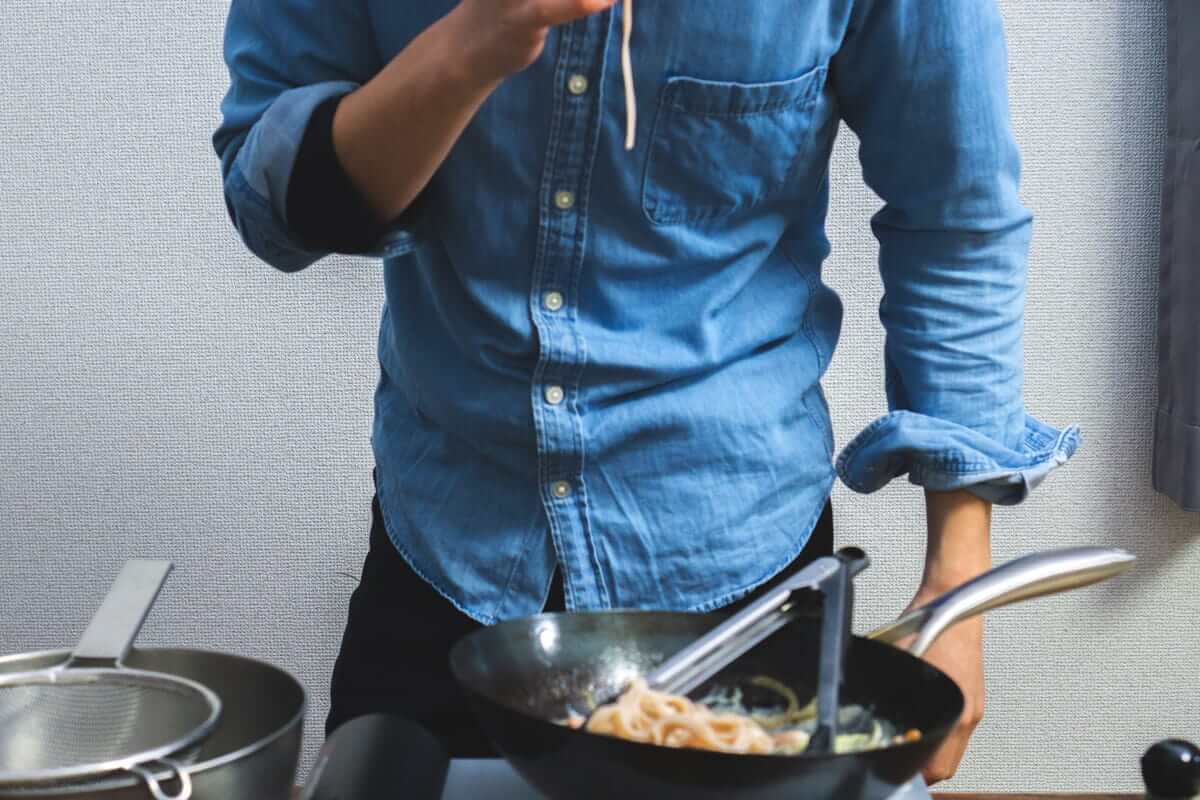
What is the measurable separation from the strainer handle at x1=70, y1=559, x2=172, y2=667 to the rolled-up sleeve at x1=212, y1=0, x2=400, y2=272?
223 millimetres

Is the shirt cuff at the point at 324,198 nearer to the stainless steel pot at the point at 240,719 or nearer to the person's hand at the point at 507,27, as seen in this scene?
the person's hand at the point at 507,27

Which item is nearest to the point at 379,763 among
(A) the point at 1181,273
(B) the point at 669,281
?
(B) the point at 669,281

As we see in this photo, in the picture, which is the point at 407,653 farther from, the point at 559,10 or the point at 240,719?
the point at 559,10

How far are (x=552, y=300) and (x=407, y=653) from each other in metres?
0.25

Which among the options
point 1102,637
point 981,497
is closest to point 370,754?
point 981,497

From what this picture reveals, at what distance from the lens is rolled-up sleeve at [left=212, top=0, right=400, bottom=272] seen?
72 cm

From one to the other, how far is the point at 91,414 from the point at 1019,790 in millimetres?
1378

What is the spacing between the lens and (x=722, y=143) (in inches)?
31.0

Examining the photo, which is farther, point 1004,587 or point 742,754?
point 1004,587

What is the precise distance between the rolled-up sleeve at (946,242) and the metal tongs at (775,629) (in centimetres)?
28

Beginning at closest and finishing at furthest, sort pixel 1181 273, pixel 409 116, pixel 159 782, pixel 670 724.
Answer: pixel 159 782 → pixel 670 724 → pixel 409 116 → pixel 1181 273

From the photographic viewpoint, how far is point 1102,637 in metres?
1.81

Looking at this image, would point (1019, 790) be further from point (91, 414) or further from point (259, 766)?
point (259, 766)

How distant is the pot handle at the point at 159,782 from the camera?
405 mm
